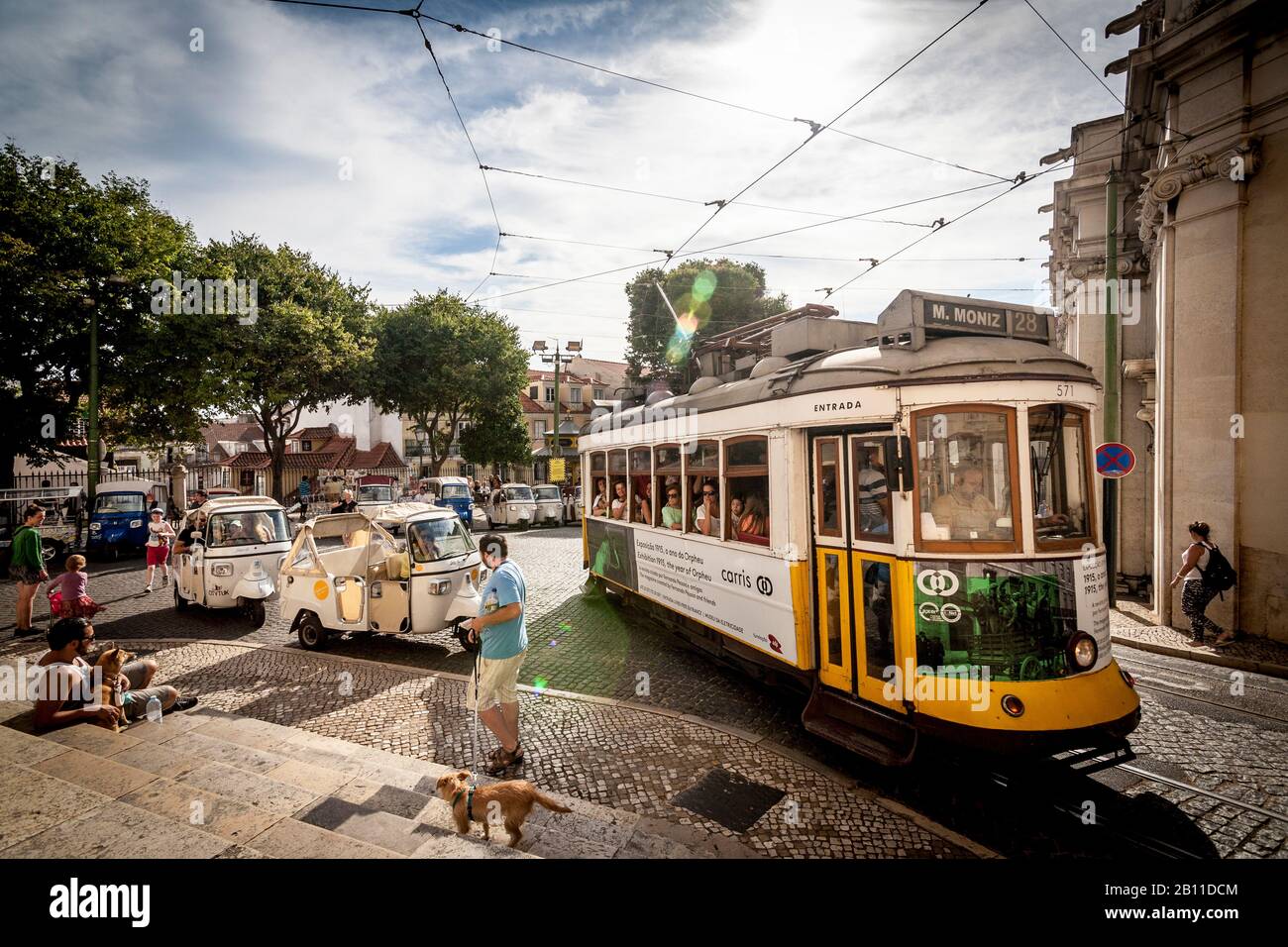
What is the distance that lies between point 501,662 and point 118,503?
787 inches

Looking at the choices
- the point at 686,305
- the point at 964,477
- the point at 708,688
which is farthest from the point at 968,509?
the point at 686,305

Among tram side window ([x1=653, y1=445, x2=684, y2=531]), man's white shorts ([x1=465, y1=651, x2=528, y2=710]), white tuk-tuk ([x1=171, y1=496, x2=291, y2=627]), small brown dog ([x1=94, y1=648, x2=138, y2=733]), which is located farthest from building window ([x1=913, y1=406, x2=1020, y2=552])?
white tuk-tuk ([x1=171, y1=496, x2=291, y2=627])

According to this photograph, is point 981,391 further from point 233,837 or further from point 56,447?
point 56,447

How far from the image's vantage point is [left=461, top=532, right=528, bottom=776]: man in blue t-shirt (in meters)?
5.09

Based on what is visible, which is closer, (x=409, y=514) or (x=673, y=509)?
(x=673, y=509)

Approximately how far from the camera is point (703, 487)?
724cm

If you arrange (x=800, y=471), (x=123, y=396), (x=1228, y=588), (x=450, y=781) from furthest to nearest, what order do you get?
(x=123, y=396)
(x=1228, y=588)
(x=800, y=471)
(x=450, y=781)

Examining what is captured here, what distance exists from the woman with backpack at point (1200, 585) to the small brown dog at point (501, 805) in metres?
10.1

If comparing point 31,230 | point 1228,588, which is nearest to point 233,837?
point 1228,588

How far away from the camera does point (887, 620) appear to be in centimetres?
502

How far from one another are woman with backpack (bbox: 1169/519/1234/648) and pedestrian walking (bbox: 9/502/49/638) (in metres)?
17.2

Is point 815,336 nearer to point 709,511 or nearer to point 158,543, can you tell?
point 709,511

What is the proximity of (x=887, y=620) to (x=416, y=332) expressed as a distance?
32349mm

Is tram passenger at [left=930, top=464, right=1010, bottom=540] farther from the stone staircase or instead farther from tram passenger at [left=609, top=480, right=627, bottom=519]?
tram passenger at [left=609, top=480, right=627, bottom=519]
